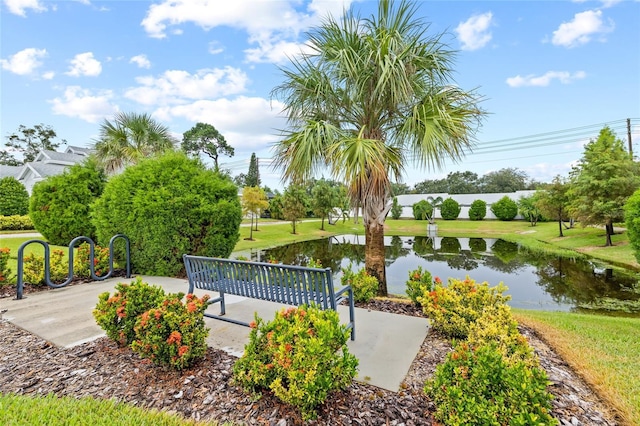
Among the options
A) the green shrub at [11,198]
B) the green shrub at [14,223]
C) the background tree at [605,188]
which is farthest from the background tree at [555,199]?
the green shrub at [11,198]

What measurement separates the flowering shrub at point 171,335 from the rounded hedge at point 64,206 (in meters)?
9.30

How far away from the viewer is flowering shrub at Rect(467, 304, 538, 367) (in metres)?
2.14

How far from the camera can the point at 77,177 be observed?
9.70m

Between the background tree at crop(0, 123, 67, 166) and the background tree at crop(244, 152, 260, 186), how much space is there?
26.9 meters

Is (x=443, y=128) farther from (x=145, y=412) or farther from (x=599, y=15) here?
(x=599, y=15)

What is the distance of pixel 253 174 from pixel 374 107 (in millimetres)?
47703

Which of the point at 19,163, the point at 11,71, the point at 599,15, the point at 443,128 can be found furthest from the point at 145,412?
the point at 19,163

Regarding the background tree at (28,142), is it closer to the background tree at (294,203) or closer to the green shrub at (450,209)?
the background tree at (294,203)

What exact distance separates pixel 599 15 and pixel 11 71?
18.9 m

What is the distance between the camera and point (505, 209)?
2708cm

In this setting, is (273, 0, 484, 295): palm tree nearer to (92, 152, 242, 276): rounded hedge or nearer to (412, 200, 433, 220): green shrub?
(92, 152, 242, 276): rounded hedge

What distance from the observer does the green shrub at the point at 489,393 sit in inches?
59.6

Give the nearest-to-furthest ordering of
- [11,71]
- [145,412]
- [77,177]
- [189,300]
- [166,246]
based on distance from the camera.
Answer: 1. [145,412]
2. [189,300]
3. [166,246]
4. [77,177]
5. [11,71]

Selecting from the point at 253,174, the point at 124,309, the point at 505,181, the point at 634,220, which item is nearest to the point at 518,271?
the point at 634,220
